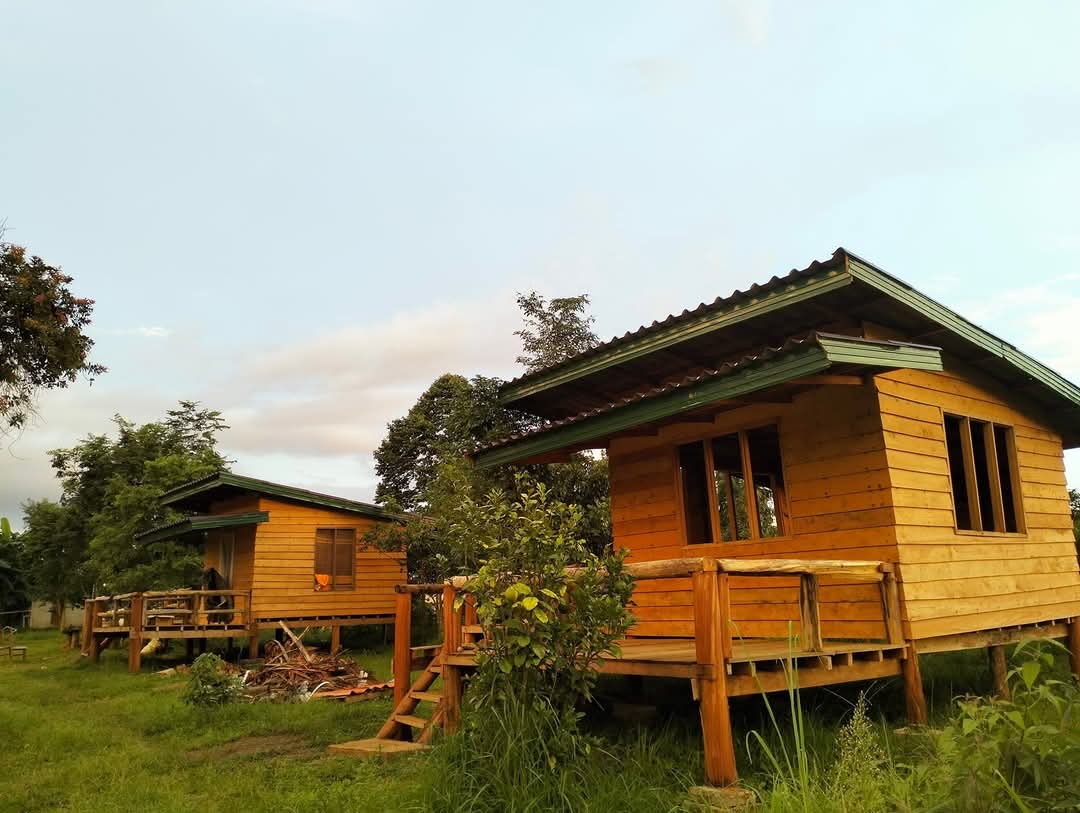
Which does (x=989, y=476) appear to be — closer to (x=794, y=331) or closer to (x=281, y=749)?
(x=794, y=331)

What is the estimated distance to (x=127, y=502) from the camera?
83.7 ft

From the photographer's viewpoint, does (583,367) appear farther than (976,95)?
Yes

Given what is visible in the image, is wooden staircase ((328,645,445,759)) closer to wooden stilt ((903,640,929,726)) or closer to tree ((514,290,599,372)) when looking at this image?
wooden stilt ((903,640,929,726))

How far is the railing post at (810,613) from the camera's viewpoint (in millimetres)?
6617

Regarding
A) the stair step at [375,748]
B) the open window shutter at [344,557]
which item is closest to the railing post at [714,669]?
the stair step at [375,748]

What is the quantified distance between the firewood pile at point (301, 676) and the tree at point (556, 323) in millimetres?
11661

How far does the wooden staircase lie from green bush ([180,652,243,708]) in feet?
13.3

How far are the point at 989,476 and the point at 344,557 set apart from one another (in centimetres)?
1590

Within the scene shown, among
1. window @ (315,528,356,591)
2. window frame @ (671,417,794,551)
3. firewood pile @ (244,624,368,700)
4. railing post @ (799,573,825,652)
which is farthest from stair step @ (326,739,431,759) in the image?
window @ (315,528,356,591)

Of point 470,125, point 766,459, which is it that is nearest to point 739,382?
point 766,459

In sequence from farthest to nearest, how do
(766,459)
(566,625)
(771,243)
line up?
(771,243)
(766,459)
(566,625)

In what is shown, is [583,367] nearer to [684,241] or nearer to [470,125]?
[684,241]

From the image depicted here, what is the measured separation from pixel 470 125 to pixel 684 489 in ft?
27.7

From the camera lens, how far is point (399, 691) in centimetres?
942
